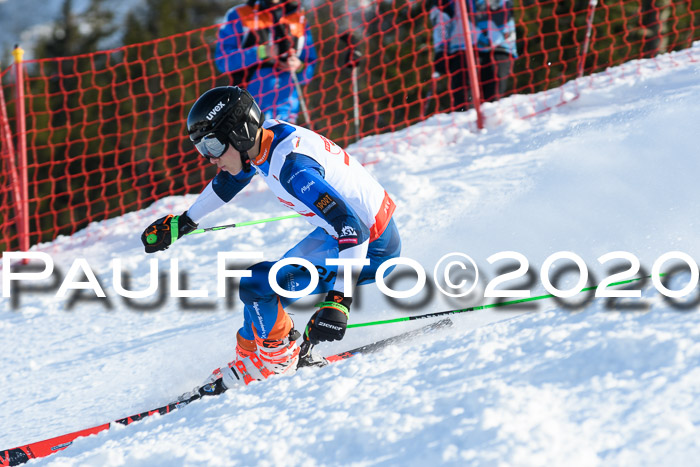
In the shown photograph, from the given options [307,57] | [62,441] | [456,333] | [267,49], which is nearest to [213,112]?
[456,333]

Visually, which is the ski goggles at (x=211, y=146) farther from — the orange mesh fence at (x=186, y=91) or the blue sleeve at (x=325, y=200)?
the orange mesh fence at (x=186, y=91)

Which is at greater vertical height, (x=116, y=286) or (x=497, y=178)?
(x=497, y=178)

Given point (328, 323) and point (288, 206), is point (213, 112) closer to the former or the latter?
point (288, 206)

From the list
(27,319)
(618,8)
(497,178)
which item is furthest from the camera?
(618,8)

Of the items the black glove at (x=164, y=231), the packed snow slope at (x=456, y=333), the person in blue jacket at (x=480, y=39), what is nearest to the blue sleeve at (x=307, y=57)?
the packed snow slope at (x=456, y=333)

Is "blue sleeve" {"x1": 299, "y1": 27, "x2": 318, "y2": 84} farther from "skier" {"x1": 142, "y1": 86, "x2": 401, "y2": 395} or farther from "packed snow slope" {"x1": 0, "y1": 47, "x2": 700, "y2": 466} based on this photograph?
"skier" {"x1": 142, "y1": 86, "x2": 401, "y2": 395}

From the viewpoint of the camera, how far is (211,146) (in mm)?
3098

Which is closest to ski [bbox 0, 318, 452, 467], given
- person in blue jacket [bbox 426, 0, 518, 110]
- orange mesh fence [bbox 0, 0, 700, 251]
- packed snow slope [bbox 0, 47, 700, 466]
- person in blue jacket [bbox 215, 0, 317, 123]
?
packed snow slope [bbox 0, 47, 700, 466]

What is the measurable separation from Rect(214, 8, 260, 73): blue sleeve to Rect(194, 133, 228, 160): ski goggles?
2.80 meters

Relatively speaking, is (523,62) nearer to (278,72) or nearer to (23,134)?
(278,72)

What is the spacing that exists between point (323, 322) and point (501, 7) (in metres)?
3.98

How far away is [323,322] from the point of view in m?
2.85

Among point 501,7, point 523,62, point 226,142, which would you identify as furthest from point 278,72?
point 523,62

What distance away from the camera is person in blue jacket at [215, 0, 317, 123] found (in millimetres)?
5793
